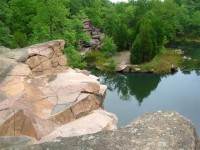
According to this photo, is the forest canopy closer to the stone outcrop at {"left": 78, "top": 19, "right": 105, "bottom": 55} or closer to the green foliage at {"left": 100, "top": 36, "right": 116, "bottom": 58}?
the stone outcrop at {"left": 78, "top": 19, "right": 105, "bottom": 55}

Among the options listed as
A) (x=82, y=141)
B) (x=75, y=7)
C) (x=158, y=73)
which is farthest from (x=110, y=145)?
(x=75, y=7)

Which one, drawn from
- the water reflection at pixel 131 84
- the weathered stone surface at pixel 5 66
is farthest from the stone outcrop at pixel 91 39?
the weathered stone surface at pixel 5 66

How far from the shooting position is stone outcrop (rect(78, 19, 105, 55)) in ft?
184

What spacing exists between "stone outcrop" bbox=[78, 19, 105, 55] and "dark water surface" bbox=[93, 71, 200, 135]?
10.0 m

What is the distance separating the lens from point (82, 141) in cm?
481

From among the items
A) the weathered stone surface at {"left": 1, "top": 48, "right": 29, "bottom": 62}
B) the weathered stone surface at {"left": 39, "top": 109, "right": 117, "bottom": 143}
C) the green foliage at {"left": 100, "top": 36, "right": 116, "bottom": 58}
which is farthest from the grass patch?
the weathered stone surface at {"left": 39, "top": 109, "right": 117, "bottom": 143}

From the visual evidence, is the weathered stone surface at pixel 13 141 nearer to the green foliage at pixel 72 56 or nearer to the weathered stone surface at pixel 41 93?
the weathered stone surface at pixel 41 93

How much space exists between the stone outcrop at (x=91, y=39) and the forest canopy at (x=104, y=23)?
1.22 metres

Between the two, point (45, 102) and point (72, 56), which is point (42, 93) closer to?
point (45, 102)

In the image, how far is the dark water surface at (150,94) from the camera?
31.5 meters

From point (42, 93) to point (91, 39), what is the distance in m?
45.2

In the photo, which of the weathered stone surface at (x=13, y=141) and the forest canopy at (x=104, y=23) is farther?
the forest canopy at (x=104, y=23)

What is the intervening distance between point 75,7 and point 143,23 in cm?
1286

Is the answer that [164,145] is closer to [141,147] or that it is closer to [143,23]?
[141,147]
